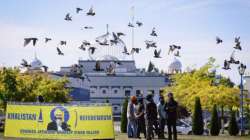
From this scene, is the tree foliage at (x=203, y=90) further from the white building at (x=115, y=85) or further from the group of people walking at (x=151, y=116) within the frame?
the white building at (x=115, y=85)

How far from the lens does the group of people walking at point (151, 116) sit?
22266 mm

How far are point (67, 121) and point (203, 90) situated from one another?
4298 centimetres

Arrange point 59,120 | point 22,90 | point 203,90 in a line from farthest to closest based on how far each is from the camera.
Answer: point 203,90 → point 22,90 → point 59,120

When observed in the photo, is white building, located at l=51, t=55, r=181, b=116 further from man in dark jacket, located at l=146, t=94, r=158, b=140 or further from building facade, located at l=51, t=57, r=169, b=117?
man in dark jacket, located at l=146, t=94, r=158, b=140

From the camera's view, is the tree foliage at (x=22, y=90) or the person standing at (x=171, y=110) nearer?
the person standing at (x=171, y=110)

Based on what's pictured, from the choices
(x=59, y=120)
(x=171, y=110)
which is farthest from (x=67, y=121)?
(x=171, y=110)

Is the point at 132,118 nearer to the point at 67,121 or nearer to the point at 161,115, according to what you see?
the point at 161,115

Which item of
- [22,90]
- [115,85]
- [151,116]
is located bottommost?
[151,116]

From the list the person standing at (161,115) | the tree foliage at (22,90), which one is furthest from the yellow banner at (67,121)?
the tree foliage at (22,90)

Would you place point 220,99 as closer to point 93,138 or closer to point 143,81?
point 93,138

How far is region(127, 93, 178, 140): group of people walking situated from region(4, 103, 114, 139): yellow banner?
1.07 meters

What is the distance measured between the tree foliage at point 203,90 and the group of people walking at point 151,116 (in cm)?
3854

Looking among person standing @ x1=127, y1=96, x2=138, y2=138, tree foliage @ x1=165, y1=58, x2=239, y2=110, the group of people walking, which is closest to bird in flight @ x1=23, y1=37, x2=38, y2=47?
person standing @ x1=127, y1=96, x2=138, y2=138

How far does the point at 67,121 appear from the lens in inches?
952
